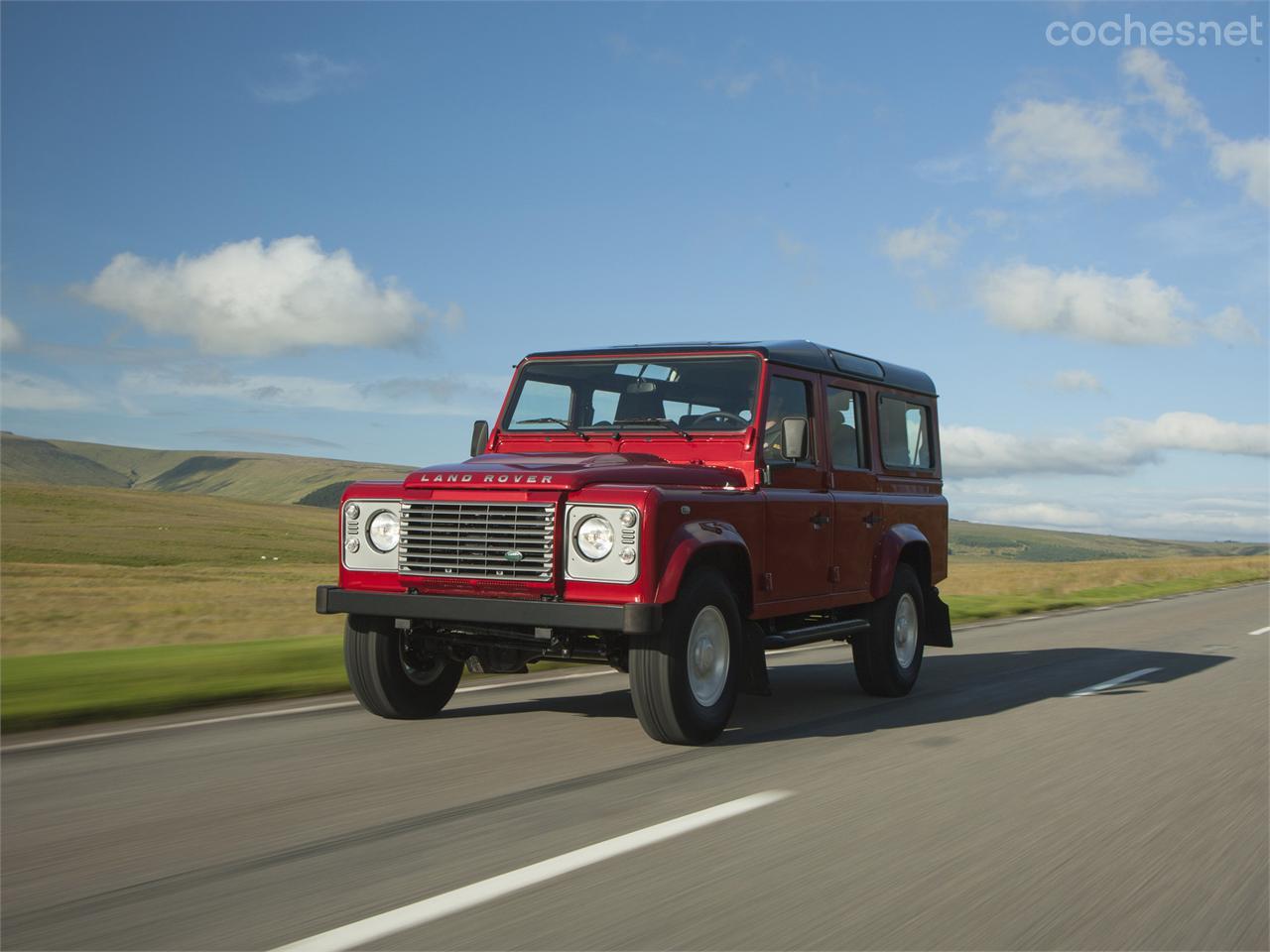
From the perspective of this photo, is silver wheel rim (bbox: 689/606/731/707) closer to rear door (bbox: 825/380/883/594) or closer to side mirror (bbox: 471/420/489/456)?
rear door (bbox: 825/380/883/594)

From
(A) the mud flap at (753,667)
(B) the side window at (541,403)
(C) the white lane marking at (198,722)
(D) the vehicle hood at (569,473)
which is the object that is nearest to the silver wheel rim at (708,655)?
(A) the mud flap at (753,667)

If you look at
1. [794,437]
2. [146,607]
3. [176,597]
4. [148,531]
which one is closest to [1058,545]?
[148,531]

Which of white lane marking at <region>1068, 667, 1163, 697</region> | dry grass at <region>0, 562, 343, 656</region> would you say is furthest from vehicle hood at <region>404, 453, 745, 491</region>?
dry grass at <region>0, 562, 343, 656</region>

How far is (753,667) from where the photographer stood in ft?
22.9

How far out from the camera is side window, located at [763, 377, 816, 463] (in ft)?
24.5

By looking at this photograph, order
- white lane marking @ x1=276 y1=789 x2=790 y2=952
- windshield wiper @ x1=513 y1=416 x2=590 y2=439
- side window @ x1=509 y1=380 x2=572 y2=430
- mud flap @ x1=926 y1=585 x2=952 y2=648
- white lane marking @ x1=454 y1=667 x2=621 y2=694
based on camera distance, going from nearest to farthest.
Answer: white lane marking @ x1=276 y1=789 x2=790 y2=952 → windshield wiper @ x1=513 y1=416 x2=590 y2=439 → side window @ x1=509 y1=380 x2=572 y2=430 → white lane marking @ x1=454 y1=667 x2=621 y2=694 → mud flap @ x1=926 y1=585 x2=952 y2=648

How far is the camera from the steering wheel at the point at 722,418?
25.0 feet

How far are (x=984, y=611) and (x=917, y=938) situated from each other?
1698 cm

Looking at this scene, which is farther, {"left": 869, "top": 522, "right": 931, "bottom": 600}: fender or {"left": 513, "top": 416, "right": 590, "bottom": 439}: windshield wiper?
{"left": 869, "top": 522, "right": 931, "bottom": 600}: fender

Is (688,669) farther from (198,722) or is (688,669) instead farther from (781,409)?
(198,722)


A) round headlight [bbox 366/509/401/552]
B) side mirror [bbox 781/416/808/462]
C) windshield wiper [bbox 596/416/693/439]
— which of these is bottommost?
round headlight [bbox 366/509/401/552]

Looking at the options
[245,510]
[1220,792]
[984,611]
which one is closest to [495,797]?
[1220,792]

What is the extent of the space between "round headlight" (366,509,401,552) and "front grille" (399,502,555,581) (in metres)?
0.15

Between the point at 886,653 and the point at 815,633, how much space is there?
124 centimetres
